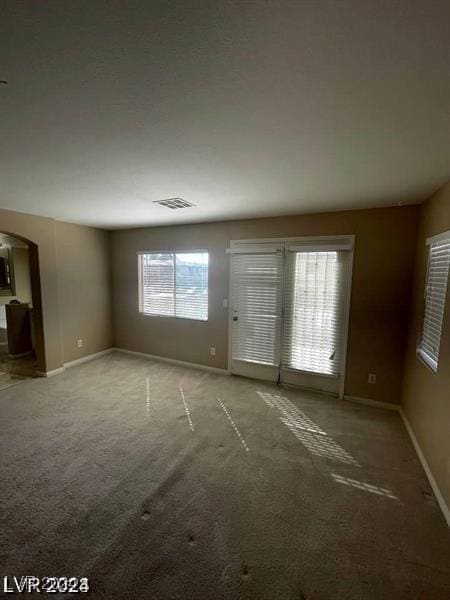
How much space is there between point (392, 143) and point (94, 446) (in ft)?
10.6

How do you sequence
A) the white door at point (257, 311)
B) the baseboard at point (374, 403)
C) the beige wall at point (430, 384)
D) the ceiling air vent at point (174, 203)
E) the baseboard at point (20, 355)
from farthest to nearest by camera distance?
the baseboard at point (20, 355) < the white door at point (257, 311) < the baseboard at point (374, 403) < the ceiling air vent at point (174, 203) < the beige wall at point (430, 384)

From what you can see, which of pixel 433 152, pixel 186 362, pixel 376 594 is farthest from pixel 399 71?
pixel 186 362

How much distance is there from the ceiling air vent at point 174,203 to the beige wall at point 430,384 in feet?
7.77

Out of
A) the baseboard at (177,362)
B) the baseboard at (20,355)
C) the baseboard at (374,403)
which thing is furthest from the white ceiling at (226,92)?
Answer: the baseboard at (20,355)

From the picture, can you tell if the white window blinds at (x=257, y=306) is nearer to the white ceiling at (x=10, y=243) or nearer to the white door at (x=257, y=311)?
the white door at (x=257, y=311)

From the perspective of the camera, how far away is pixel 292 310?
3.52 metres

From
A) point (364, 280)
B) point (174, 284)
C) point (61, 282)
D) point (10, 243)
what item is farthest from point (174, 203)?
point (10, 243)

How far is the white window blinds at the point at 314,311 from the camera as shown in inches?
128

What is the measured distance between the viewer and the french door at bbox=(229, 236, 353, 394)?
327cm

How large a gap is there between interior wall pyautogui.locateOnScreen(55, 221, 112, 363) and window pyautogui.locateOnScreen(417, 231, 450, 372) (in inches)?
189

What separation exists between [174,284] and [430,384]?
3.58m

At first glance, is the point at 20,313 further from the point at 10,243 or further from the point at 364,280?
the point at 364,280

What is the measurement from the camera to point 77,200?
9.17 ft

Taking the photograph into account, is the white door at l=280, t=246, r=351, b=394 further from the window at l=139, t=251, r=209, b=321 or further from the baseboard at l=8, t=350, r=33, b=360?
the baseboard at l=8, t=350, r=33, b=360
